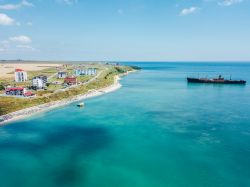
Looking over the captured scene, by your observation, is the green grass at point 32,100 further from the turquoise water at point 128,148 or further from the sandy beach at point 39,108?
the turquoise water at point 128,148

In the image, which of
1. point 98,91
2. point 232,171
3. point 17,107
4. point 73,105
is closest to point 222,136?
point 232,171

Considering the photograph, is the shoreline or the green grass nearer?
the shoreline

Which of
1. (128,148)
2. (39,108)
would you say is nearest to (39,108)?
(39,108)

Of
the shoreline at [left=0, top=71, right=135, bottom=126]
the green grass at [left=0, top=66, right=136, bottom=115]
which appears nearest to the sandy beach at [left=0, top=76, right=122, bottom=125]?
the shoreline at [left=0, top=71, right=135, bottom=126]

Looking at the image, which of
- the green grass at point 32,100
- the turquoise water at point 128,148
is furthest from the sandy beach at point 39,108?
the turquoise water at point 128,148

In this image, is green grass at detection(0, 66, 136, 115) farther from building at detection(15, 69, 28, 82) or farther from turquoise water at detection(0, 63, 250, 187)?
building at detection(15, 69, 28, 82)

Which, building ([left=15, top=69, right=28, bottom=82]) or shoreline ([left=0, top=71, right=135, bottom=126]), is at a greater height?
building ([left=15, top=69, right=28, bottom=82])

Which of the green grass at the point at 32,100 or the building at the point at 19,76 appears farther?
the building at the point at 19,76

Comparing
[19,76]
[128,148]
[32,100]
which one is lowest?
[128,148]

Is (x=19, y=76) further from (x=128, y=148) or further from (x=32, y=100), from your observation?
(x=128, y=148)
